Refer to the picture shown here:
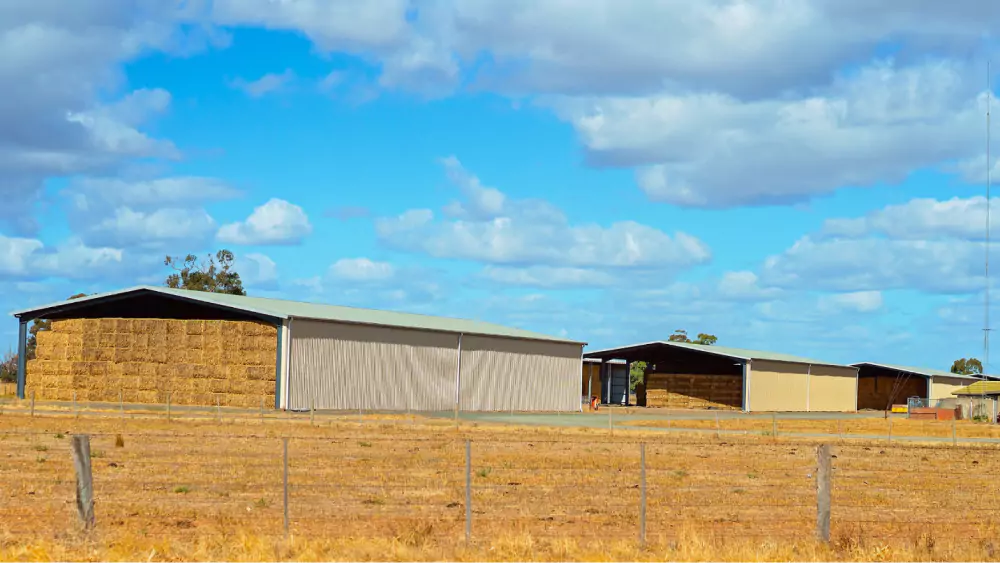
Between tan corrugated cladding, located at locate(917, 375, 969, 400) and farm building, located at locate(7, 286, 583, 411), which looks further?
tan corrugated cladding, located at locate(917, 375, 969, 400)

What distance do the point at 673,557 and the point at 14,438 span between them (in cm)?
2422

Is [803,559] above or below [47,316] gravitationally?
below

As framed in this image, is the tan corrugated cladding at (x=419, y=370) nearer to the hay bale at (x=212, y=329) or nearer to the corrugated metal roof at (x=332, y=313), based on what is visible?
the corrugated metal roof at (x=332, y=313)

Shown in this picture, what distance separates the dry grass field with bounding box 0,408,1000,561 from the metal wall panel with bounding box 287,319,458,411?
746 inches

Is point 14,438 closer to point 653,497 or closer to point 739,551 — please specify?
point 653,497

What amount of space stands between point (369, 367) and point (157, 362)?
1046cm

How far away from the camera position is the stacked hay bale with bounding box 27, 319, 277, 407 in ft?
174

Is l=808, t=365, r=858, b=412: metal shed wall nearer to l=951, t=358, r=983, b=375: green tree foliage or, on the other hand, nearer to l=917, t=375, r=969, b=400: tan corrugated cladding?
l=917, t=375, r=969, b=400: tan corrugated cladding

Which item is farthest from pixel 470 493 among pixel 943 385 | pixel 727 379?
pixel 943 385

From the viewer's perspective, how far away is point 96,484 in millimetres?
20688

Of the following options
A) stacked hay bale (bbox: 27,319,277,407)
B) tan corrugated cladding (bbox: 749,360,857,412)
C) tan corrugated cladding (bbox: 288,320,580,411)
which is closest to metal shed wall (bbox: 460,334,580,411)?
tan corrugated cladding (bbox: 288,320,580,411)

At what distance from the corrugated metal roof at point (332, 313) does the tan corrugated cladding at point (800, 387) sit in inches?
601

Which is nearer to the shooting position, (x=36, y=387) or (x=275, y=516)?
(x=275, y=516)

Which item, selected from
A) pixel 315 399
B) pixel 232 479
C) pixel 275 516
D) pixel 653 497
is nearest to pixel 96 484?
pixel 232 479
